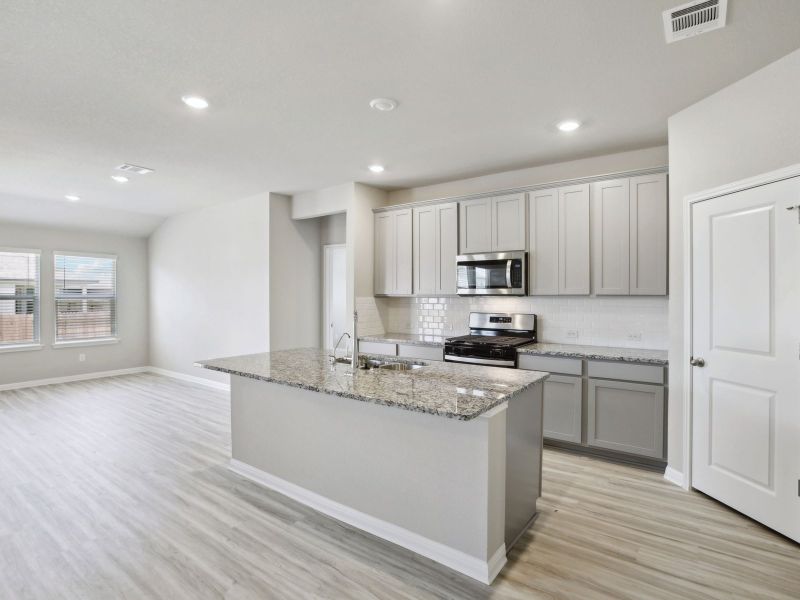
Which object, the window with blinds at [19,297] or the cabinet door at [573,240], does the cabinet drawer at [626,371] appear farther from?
the window with blinds at [19,297]

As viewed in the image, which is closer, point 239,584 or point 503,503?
point 239,584

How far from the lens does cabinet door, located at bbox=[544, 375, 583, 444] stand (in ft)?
12.4

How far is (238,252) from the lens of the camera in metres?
6.26

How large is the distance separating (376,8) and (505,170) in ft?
9.68

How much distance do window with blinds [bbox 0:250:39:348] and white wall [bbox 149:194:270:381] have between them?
5.44ft

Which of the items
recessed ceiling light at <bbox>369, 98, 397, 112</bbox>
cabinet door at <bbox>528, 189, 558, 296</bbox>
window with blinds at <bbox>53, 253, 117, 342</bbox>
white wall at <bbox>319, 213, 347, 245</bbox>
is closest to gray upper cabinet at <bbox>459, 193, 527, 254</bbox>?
cabinet door at <bbox>528, 189, 558, 296</bbox>

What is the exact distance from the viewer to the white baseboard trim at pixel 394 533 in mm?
2180

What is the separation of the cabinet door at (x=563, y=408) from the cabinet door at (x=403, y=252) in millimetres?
2056

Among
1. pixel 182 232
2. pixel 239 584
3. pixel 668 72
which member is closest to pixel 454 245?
pixel 668 72

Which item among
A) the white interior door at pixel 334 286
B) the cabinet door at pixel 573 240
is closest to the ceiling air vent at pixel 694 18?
the cabinet door at pixel 573 240

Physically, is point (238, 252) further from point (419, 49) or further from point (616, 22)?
point (616, 22)

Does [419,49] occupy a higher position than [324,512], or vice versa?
[419,49]

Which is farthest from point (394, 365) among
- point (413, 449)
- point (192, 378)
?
point (192, 378)

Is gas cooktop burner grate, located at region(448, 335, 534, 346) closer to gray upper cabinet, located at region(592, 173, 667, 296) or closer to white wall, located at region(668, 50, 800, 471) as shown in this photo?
gray upper cabinet, located at region(592, 173, 667, 296)
